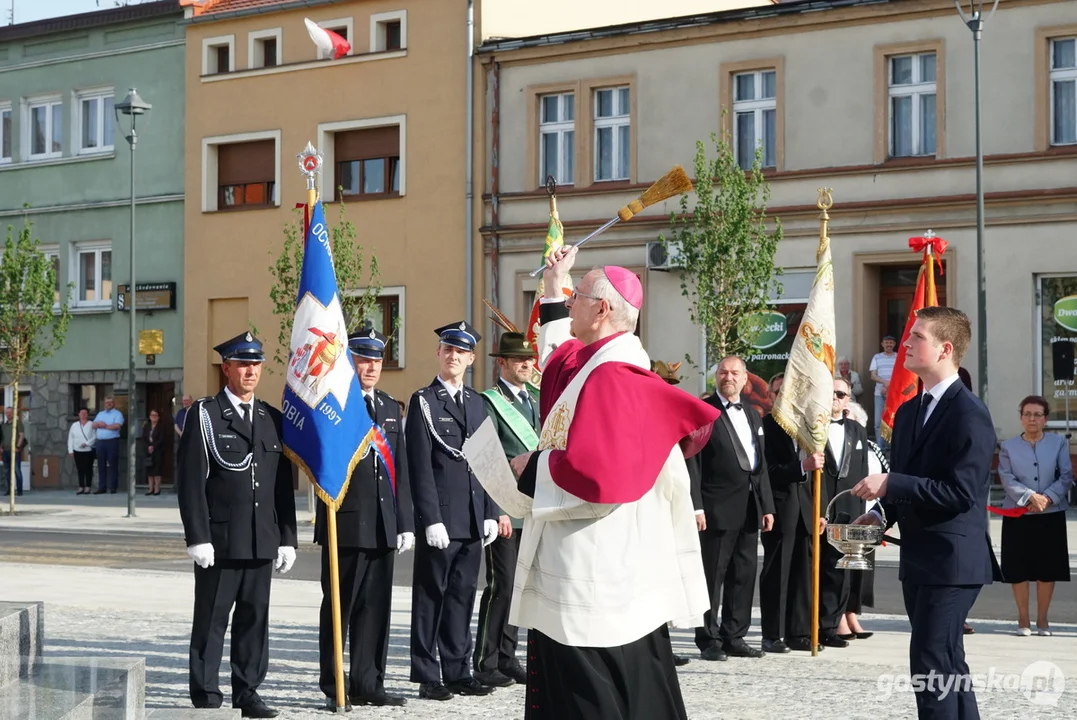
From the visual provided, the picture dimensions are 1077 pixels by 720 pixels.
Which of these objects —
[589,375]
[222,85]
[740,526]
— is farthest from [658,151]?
[589,375]

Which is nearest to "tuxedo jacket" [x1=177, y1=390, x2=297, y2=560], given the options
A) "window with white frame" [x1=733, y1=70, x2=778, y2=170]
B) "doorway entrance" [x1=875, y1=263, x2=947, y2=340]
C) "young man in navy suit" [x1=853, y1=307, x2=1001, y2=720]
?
"young man in navy suit" [x1=853, y1=307, x2=1001, y2=720]

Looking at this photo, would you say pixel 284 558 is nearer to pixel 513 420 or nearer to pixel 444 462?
pixel 444 462

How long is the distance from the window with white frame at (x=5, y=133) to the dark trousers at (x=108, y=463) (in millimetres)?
7990

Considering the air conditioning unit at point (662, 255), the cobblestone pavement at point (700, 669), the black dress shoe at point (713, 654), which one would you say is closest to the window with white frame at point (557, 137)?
the air conditioning unit at point (662, 255)

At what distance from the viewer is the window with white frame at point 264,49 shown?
107 ft

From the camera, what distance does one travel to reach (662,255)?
2803 centimetres

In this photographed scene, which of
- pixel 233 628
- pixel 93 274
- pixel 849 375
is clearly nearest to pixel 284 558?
pixel 233 628

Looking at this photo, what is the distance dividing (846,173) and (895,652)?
16.4m

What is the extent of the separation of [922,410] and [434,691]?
3.73 metres

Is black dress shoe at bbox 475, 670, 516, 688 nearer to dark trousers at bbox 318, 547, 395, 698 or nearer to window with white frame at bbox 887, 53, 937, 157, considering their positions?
dark trousers at bbox 318, 547, 395, 698

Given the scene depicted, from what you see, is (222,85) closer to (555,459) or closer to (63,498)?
(63,498)

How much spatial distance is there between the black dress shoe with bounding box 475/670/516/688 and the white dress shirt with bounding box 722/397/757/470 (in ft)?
8.66

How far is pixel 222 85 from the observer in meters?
33.1

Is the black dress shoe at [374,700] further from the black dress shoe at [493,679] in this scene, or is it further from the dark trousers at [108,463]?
the dark trousers at [108,463]
